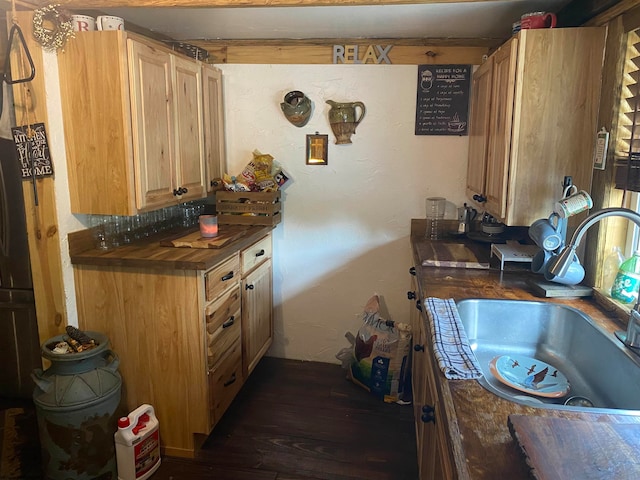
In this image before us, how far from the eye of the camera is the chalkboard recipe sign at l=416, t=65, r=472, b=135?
289 centimetres

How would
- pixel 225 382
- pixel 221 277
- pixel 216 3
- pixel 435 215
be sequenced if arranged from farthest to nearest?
pixel 435 215
pixel 225 382
pixel 221 277
pixel 216 3

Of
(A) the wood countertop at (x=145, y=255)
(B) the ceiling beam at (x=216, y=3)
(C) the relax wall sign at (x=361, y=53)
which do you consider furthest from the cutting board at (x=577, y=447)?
(C) the relax wall sign at (x=361, y=53)

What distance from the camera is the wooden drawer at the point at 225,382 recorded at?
2312 millimetres

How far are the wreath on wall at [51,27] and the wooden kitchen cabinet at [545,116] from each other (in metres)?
1.88

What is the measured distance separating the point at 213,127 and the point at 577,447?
261 centimetres

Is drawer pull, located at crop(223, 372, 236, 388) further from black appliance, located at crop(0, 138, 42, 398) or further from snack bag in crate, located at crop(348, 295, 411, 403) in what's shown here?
black appliance, located at crop(0, 138, 42, 398)

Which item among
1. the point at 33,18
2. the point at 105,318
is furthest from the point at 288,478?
the point at 33,18

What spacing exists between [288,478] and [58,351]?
1146mm

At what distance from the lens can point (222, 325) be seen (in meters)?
2.39

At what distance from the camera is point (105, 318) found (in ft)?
7.36

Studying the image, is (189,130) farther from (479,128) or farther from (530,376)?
(530,376)

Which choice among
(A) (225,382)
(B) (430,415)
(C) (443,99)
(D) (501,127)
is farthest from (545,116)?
(A) (225,382)

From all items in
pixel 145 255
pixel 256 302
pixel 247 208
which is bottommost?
pixel 256 302

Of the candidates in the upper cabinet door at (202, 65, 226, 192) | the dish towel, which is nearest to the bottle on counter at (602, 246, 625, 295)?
the dish towel
